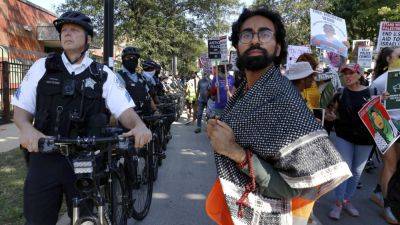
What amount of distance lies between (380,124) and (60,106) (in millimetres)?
3072

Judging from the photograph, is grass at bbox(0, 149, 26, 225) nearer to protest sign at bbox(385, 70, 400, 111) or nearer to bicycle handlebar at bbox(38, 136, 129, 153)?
bicycle handlebar at bbox(38, 136, 129, 153)

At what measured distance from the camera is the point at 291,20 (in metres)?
33.6

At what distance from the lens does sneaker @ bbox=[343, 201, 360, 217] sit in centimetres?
547

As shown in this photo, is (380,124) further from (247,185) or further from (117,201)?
(247,185)

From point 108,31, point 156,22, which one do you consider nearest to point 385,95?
point 108,31

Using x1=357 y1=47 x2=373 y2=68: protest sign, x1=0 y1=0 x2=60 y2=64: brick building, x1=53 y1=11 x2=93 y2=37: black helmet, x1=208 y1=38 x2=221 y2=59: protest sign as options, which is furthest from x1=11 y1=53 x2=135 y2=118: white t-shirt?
x1=0 y1=0 x2=60 y2=64: brick building

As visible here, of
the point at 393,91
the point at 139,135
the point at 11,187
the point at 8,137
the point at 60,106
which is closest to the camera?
the point at 139,135

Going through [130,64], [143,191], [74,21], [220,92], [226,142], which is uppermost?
[74,21]

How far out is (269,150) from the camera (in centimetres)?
166

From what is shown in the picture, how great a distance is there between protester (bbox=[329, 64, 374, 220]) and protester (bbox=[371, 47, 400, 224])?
0.25m

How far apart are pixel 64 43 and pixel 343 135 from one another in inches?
146

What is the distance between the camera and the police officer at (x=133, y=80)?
643 cm

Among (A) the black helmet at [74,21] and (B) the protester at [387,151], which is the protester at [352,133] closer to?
(B) the protester at [387,151]

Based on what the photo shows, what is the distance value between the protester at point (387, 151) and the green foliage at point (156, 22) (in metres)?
17.1
